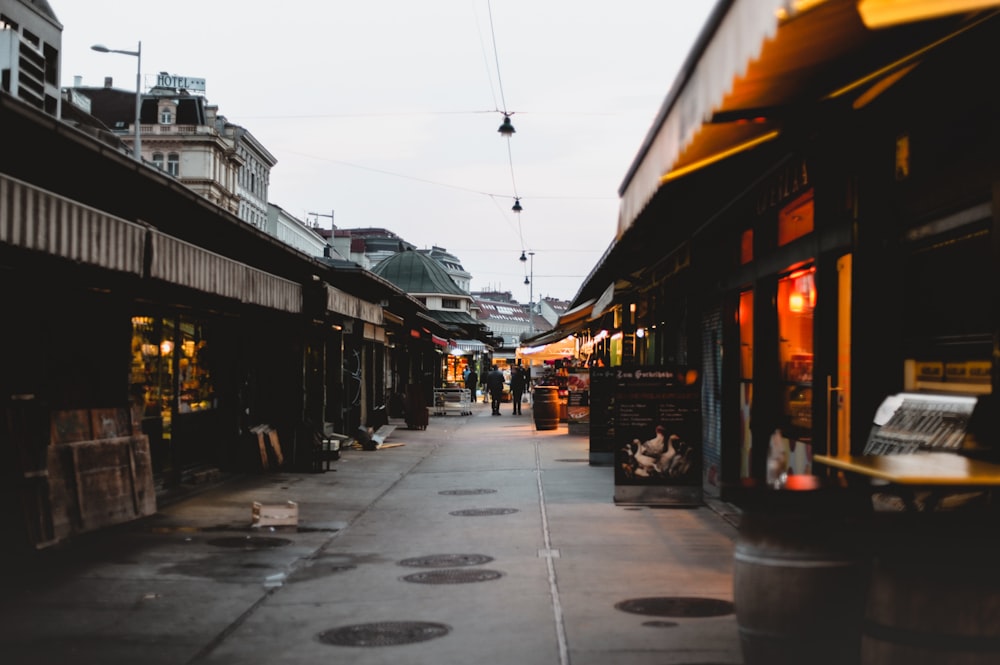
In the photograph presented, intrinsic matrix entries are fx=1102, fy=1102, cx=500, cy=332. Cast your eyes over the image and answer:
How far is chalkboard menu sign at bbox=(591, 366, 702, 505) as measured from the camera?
1273 centimetres

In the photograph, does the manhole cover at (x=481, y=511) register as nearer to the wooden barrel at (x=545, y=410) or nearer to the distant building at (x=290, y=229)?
the wooden barrel at (x=545, y=410)

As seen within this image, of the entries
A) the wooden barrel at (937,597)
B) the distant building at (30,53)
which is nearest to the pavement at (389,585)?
the wooden barrel at (937,597)

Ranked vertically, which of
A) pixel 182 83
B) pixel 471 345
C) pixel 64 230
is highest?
pixel 182 83

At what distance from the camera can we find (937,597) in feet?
12.8

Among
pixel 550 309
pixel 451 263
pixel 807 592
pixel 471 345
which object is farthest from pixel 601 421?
pixel 550 309

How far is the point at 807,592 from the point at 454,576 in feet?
→ 15.8

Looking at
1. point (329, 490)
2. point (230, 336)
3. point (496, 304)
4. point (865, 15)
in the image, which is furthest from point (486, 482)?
point (496, 304)

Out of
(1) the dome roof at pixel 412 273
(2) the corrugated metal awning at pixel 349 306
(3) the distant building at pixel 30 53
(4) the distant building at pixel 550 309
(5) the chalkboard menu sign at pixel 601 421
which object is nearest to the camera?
(3) the distant building at pixel 30 53

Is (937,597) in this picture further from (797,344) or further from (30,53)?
(30,53)

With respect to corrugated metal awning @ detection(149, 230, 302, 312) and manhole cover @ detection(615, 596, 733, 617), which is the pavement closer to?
manhole cover @ detection(615, 596, 733, 617)

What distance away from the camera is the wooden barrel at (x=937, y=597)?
3.86 metres

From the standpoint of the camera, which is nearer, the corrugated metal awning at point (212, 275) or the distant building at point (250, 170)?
the corrugated metal awning at point (212, 275)

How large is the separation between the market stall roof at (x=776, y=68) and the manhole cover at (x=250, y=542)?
16.7 ft

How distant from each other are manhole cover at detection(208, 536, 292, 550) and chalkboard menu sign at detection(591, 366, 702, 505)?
412 centimetres
